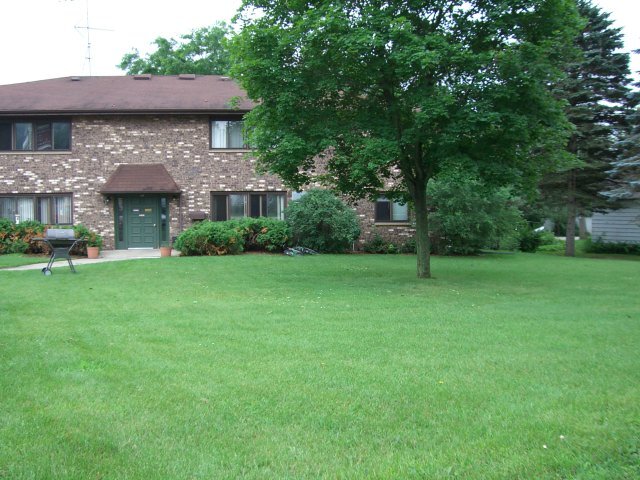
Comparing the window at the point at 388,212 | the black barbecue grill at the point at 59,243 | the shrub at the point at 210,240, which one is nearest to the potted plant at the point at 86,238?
the shrub at the point at 210,240

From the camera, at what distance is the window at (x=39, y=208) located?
73.8 ft

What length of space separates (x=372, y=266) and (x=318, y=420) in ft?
42.6

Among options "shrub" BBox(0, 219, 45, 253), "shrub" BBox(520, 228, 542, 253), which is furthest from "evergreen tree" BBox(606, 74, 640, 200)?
"shrub" BBox(0, 219, 45, 253)

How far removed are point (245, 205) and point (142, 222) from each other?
13.8 ft

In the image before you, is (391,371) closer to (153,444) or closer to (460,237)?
(153,444)

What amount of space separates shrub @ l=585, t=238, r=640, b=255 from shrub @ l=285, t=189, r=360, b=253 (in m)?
14.6

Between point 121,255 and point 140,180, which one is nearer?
point 121,255

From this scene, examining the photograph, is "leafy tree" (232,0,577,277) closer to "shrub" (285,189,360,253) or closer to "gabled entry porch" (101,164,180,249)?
"shrub" (285,189,360,253)

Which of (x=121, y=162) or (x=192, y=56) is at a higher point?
(x=192, y=56)

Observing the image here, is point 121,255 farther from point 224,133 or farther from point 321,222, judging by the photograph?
point 321,222

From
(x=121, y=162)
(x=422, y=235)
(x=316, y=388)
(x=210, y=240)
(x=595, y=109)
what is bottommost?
(x=316, y=388)

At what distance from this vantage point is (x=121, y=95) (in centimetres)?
2359

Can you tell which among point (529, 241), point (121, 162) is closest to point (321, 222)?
point (121, 162)

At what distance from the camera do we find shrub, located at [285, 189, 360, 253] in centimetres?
2084
